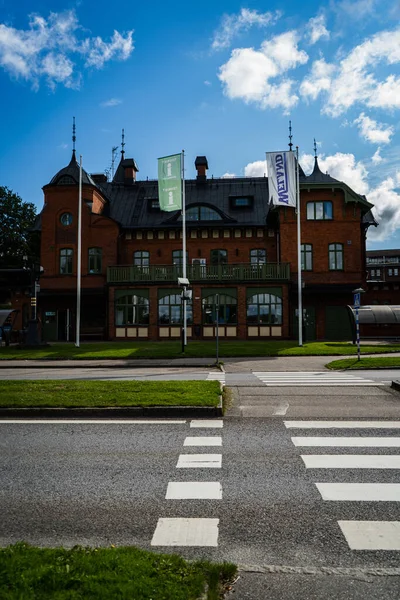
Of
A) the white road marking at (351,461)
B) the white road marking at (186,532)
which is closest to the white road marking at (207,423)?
the white road marking at (351,461)

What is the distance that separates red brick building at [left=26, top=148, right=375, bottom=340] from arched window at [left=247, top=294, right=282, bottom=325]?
2.8 inches

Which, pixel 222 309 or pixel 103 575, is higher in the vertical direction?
pixel 222 309

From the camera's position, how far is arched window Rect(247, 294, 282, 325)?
1334 inches

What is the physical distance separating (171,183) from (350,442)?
84.2 feet

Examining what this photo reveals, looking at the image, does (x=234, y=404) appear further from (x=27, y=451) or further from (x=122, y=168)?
(x=122, y=168)

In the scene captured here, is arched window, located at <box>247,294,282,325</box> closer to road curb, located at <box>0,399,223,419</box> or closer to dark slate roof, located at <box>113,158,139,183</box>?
dark slate roof, located at <box>113,158,139,183</box>

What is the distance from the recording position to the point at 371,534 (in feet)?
12.6

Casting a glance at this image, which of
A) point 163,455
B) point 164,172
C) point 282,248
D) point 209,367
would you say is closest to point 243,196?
point 282,248

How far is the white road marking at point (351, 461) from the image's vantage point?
5.50 metres

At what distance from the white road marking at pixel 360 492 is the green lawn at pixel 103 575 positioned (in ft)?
5.87

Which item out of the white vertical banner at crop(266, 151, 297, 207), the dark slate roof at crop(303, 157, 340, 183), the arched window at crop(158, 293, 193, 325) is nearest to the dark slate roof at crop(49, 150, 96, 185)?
the arched window at crop(158, 293, 193, 325)

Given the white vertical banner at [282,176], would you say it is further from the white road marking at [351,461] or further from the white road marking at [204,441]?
the white road marking at [351,461]

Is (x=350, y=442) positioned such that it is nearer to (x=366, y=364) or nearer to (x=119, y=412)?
(x=119, y=412)

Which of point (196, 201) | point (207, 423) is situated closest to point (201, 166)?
point (196, 201)
